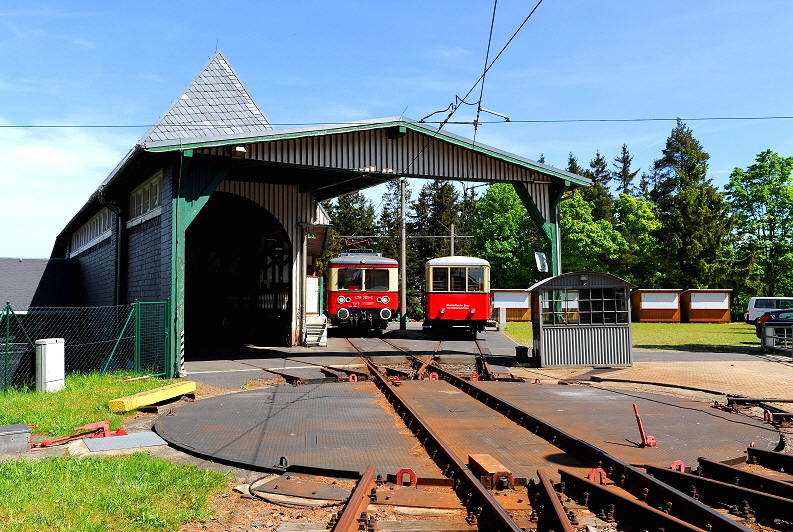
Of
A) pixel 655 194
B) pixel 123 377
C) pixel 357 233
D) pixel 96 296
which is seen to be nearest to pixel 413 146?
pixel 123 377

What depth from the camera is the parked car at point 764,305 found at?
37.5 meters

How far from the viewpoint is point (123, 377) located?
13266 millimetres

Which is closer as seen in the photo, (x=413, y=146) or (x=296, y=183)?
(x=413, y=146)

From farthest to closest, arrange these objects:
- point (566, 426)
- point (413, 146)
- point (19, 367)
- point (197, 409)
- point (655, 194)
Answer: point (655, 194) → point (413, 146) → point (19, 367) → point (197, 409) → point (566, 426)

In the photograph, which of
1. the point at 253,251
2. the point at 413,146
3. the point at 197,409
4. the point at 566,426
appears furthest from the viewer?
the point at 253,251

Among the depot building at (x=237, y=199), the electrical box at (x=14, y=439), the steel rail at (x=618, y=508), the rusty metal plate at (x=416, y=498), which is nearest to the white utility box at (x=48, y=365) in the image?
the depot building at (x=237, y=199)

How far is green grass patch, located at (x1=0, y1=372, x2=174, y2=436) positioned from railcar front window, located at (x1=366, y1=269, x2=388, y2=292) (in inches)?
548

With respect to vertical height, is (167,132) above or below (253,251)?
above

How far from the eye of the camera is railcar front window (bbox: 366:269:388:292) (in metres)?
26.7

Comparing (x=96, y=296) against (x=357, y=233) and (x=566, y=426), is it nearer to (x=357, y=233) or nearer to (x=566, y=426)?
(x=566, y=426)

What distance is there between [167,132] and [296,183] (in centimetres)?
472

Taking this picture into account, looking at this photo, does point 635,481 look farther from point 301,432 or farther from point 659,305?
point 659,305

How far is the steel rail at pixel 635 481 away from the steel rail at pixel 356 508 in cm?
222

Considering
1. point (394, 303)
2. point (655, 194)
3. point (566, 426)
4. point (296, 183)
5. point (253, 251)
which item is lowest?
point (566, 426)
